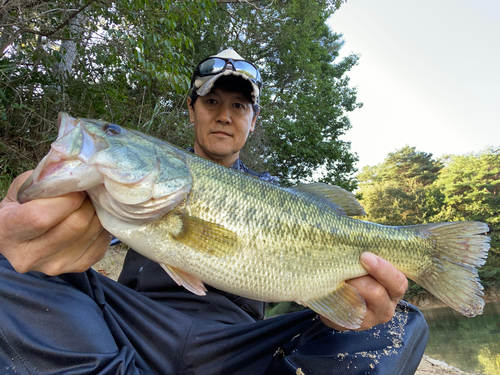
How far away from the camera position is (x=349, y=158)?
1809cm

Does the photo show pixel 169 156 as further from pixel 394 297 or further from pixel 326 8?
pixel 326 8

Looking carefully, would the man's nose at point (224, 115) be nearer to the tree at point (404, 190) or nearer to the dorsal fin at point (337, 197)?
the dorsal fin at point (337, 197)

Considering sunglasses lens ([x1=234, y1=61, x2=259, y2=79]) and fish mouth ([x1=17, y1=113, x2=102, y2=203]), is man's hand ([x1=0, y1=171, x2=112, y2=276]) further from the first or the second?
sunglasses lens ([x1=234, y1=61, x2=259, y2=79])

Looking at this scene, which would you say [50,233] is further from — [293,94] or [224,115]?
[293,94]

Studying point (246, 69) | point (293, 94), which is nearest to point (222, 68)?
point (246, 69)

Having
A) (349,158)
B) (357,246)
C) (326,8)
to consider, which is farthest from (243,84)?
(326,8)

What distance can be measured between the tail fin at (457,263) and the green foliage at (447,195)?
35062 mm

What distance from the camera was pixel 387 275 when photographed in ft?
6.42

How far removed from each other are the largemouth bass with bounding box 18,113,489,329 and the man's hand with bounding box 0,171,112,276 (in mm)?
54

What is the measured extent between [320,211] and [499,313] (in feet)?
93.3

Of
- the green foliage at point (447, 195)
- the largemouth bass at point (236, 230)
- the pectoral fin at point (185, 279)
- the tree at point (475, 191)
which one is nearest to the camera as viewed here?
the largemouth bass at point (236, 230)

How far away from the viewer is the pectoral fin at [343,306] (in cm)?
188

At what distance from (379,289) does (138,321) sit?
61.6 inches

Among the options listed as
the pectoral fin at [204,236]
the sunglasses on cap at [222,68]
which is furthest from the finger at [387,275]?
the sunglasses on cap at [222,68]
